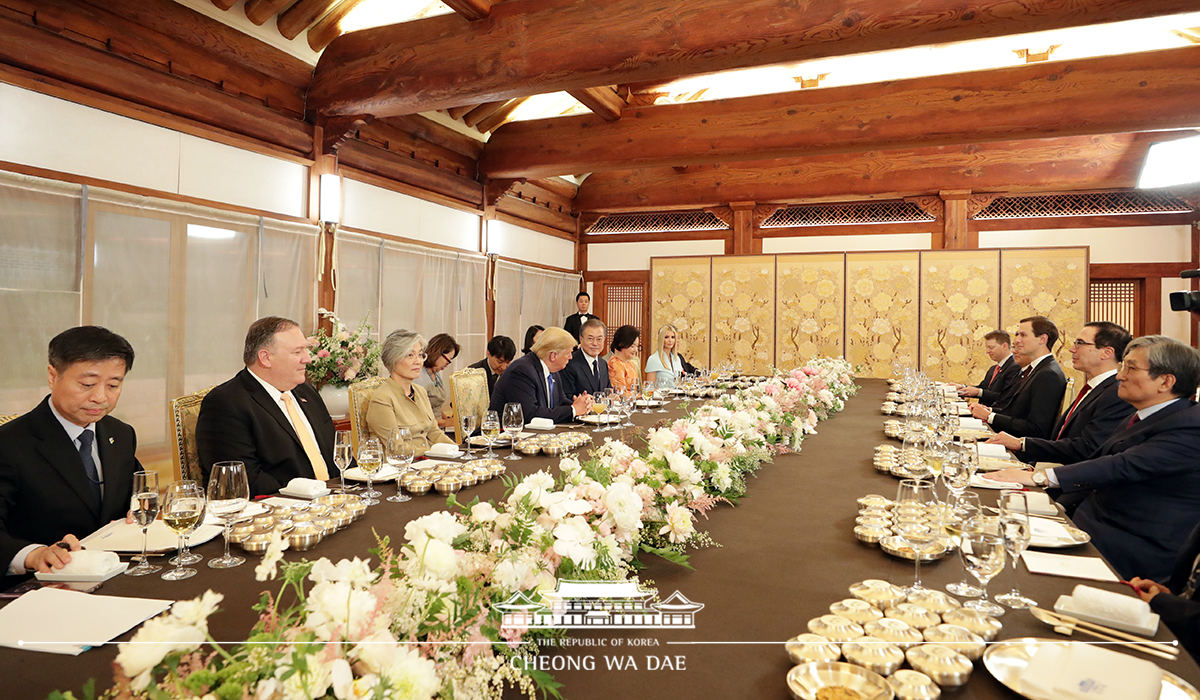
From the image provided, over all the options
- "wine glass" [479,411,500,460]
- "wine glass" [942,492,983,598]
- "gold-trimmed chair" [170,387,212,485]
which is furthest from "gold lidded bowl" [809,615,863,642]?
"gold-trimmed chair" [170,387,212,485]

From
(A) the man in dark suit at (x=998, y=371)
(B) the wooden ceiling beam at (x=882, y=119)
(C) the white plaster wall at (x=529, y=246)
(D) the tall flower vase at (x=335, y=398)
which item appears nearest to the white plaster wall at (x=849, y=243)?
(A) the man in dark suit at (x=998, y=371)

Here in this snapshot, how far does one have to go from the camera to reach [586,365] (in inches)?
196

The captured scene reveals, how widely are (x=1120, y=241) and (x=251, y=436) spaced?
31.3ft

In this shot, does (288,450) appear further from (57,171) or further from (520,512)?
(57,171)

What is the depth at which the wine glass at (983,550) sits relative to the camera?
47.9 inches

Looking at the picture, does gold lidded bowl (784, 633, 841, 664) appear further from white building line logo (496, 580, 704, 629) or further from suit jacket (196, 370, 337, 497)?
suit jacket (196, 370, 337, 497)

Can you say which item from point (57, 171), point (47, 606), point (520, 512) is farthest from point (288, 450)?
point (57, 171)

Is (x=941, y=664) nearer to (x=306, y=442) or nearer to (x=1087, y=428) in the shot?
(x=306, y=442)

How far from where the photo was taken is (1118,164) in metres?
7.60

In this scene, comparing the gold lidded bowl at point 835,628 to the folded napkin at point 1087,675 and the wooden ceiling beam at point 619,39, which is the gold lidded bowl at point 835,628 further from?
the wooden ceiling beam at point 619,39

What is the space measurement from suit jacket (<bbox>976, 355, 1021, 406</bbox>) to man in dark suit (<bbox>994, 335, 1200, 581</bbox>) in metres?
3.29

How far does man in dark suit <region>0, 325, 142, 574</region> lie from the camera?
1.82 meters

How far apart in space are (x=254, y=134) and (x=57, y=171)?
1.39 meters

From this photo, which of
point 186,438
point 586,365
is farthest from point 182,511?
point 586,365
